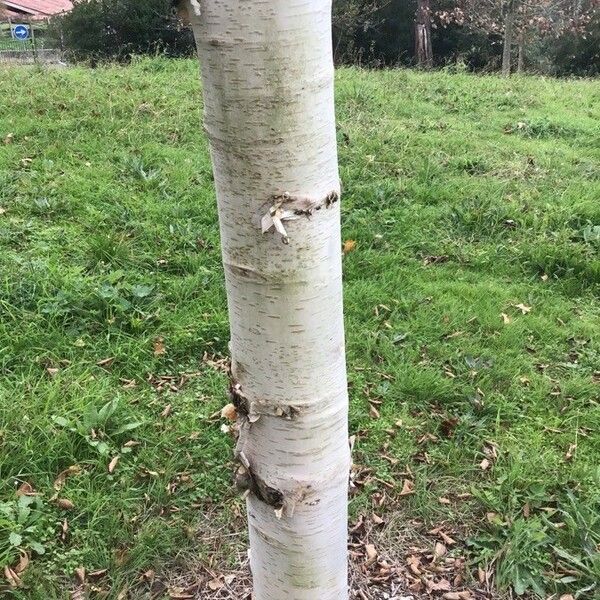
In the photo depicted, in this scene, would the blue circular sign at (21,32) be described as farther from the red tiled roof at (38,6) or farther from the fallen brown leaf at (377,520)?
the fallen brown leaf at (377,520)

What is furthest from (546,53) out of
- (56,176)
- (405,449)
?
(405,449)

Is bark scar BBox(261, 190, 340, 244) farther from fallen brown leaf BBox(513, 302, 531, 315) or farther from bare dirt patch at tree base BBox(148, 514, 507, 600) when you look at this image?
fallen brown leaf BBox(513, 302, 531, 315)

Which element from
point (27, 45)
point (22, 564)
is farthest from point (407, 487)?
point (27, 45)

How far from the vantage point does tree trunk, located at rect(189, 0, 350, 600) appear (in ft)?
3.18

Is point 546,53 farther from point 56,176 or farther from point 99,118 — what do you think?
point 56,176

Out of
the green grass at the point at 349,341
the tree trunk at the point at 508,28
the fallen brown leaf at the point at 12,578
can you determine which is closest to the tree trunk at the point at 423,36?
the tree trunk at the point at 508,28

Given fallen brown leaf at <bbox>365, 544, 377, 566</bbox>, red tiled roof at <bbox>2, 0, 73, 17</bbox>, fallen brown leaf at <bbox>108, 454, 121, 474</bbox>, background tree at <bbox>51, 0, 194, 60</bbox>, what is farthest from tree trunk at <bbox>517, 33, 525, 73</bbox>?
red tiled roof at <bbox>2, 0, 73, 17</bbox>

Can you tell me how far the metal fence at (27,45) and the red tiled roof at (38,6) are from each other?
0.74m

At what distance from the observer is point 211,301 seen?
3586 mm

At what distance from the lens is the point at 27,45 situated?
18.0 metres

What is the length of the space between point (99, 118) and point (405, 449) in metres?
4.64

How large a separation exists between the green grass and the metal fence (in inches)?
270

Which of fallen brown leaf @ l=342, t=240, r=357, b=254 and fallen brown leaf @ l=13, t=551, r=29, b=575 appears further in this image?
fallen brown leaf @ l=342, t=240, r=357, b=254

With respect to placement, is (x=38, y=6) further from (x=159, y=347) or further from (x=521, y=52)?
(x=159, y=347)
